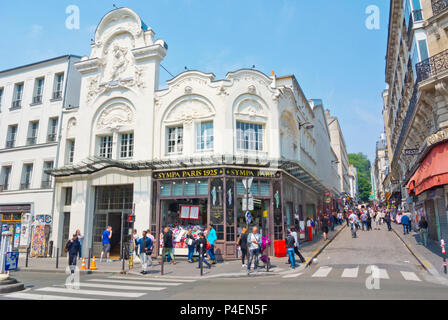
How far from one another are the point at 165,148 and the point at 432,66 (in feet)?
47.6

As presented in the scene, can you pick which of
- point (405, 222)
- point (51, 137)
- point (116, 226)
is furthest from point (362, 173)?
point (51, 137)

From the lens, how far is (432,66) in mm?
14594

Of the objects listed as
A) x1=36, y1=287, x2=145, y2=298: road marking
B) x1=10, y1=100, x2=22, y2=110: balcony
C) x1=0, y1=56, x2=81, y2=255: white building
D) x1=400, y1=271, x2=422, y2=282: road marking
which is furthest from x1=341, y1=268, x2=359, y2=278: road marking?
x1=10, y1=100, x2=22, y2=110: balcony

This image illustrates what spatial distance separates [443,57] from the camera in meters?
14.3

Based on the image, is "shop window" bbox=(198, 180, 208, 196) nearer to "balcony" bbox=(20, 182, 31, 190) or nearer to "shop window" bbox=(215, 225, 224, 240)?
"shop window" bbox=(215, 225, 224, 240)

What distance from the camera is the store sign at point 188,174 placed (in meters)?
16.7

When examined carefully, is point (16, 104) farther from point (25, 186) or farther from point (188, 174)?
point (188, 174)

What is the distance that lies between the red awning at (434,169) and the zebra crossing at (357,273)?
4065 millimetres

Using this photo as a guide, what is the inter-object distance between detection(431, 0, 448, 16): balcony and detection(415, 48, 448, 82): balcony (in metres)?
2.48

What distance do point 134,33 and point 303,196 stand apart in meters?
17.0

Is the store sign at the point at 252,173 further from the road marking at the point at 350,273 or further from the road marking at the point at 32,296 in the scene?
the road marking at the point at 32,296

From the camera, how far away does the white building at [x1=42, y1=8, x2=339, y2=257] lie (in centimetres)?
1700

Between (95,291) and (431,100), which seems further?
(431,100)
